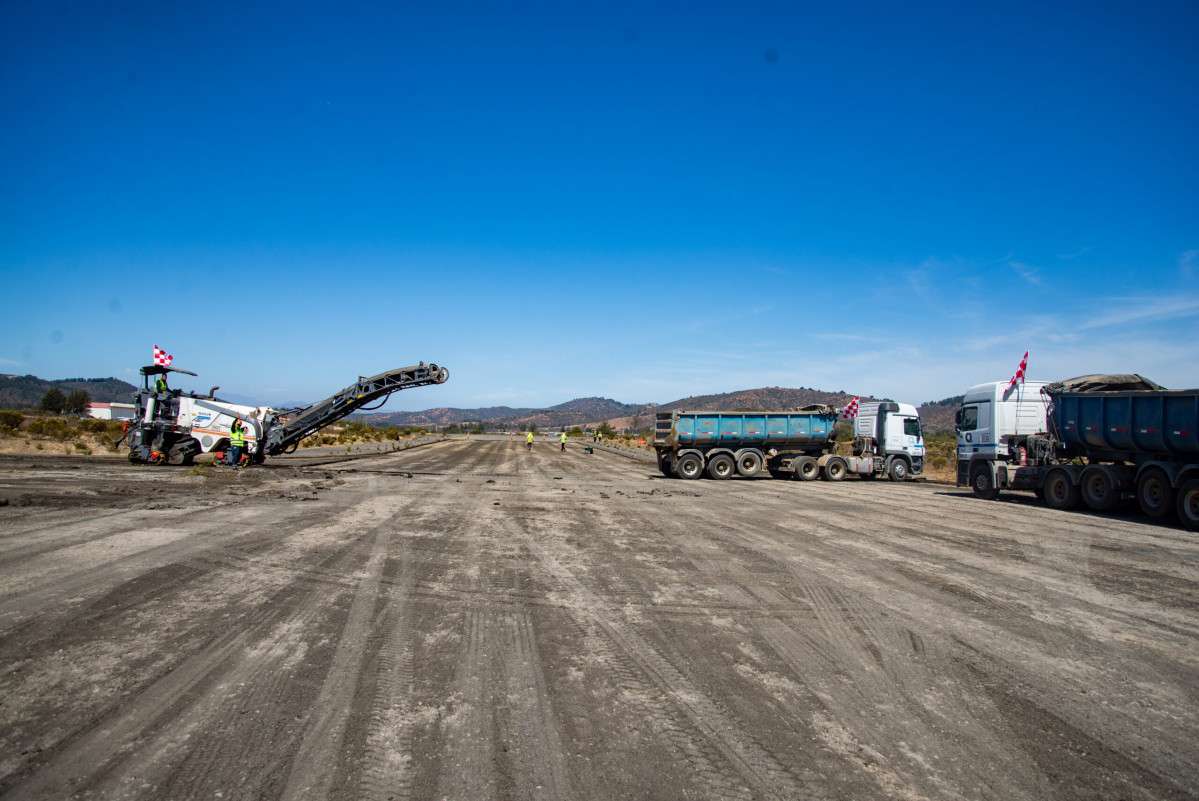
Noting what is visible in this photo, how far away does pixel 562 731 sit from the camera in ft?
12.6

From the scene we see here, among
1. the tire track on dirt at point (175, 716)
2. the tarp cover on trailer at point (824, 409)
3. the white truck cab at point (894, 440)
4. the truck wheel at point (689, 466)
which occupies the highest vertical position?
the tarp cover on trailer at point (824, 409)

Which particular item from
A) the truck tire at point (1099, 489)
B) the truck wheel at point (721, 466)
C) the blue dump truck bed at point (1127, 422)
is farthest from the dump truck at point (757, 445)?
the truck tire at point (1099, 489)

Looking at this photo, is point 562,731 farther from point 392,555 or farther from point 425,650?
point 392,555

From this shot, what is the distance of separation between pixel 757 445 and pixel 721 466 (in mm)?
1721

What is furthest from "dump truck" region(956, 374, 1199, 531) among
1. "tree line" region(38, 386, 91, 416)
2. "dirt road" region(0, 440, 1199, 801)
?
"tree line" region(38, 386, 91, 416)

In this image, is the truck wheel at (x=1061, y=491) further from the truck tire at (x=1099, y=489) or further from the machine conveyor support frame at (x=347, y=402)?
the machine conveyor support frame at (x=347, y=402)

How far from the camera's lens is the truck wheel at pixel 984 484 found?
17406 millimetres

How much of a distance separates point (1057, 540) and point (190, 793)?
13.2 meters

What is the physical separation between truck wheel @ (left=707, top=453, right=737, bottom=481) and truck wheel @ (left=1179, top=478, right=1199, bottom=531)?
12.6 metres

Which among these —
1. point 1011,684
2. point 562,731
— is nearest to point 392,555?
point 562,731

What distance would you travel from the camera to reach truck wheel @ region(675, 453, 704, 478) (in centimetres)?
2289

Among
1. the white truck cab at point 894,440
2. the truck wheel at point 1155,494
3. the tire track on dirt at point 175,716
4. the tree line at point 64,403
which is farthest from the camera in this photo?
the tree line at point 64,403

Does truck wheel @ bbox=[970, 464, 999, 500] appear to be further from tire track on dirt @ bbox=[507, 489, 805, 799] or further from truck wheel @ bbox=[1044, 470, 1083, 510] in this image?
tire track on dirt @ bbox=[507, 489, 805, 799]

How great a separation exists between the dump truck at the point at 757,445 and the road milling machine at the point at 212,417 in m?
9.33
